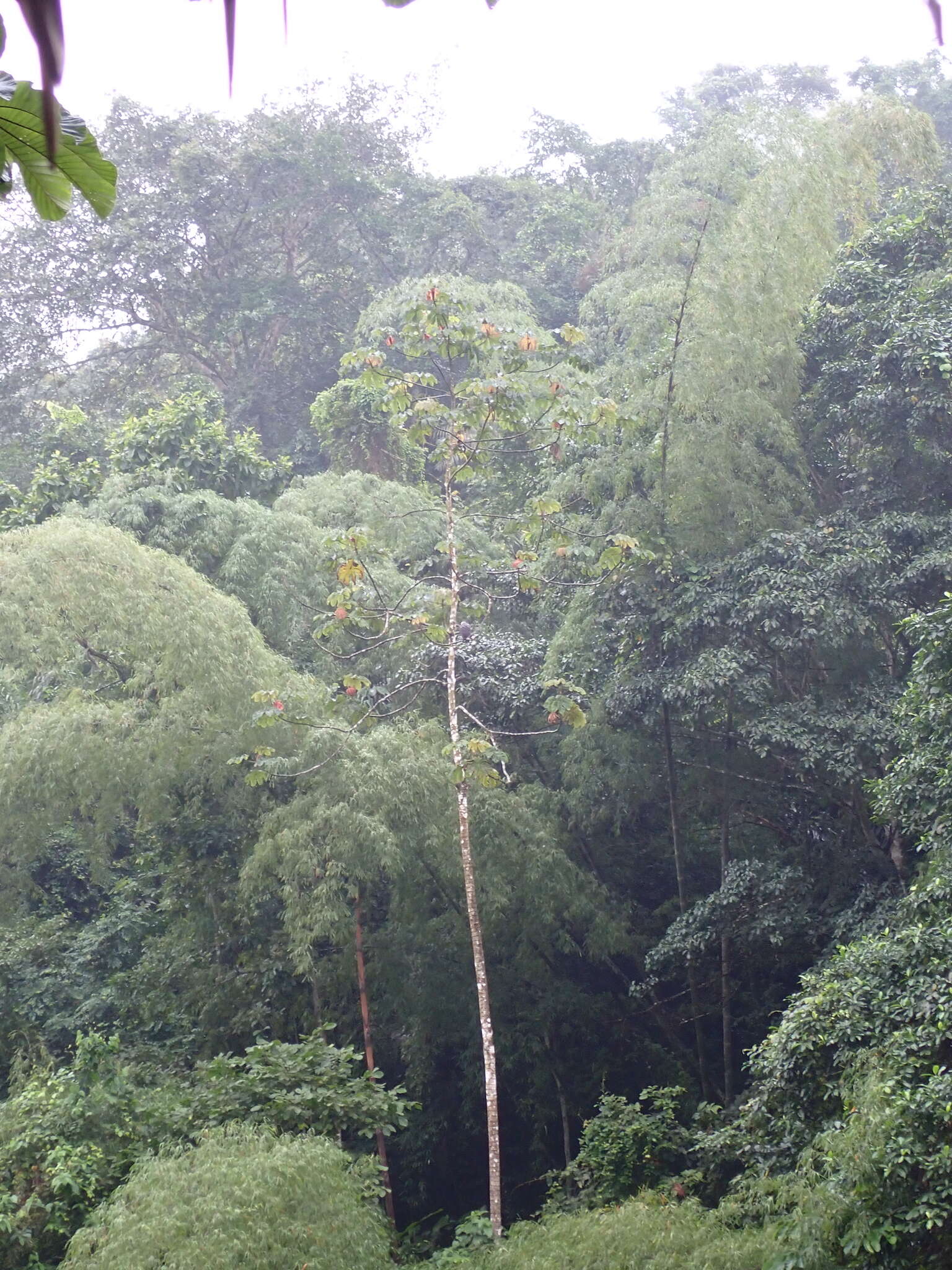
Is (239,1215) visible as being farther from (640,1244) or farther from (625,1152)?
(625,1152)

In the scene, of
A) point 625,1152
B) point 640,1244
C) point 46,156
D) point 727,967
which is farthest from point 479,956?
point 46,156

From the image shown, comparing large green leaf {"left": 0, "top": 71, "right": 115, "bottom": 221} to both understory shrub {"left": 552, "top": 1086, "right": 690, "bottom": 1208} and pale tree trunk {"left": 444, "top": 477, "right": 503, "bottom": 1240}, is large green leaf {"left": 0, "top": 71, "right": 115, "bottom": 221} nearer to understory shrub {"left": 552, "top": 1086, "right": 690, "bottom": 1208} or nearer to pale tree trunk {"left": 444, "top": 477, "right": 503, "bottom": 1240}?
pale tree trunk {"left": 444, "top": 477, "right": 503, "bottom": 1240}

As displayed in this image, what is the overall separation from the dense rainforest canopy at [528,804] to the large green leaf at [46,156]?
382 cm

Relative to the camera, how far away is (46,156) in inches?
41.0

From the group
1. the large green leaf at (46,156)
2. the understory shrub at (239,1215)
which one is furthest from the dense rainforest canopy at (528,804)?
the large green leaf at (46,156)

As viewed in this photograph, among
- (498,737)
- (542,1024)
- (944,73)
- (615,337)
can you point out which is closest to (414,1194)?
(542,1024)

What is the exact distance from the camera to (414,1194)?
6.81 meters

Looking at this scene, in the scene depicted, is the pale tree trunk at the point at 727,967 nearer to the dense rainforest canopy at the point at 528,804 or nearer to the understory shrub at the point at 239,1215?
the dense rainforest canopy at the point at 528,804

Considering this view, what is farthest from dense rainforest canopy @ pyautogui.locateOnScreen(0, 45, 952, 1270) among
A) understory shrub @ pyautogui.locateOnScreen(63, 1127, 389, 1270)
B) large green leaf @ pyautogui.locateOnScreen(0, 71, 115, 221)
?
large green leaf @ pyautogui.locateOnScreen(0, 71, 115, 221)

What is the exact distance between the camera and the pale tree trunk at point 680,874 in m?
6.68

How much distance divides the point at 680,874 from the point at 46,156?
6.62 m

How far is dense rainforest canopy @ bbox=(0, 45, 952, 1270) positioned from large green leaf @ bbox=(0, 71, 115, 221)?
12.5ft

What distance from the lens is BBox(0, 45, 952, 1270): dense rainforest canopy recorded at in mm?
4520

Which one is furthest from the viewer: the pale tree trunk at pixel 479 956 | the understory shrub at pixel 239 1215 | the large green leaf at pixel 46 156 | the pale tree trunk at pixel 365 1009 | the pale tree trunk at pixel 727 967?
the pale tree trunk at pixel 727 967
